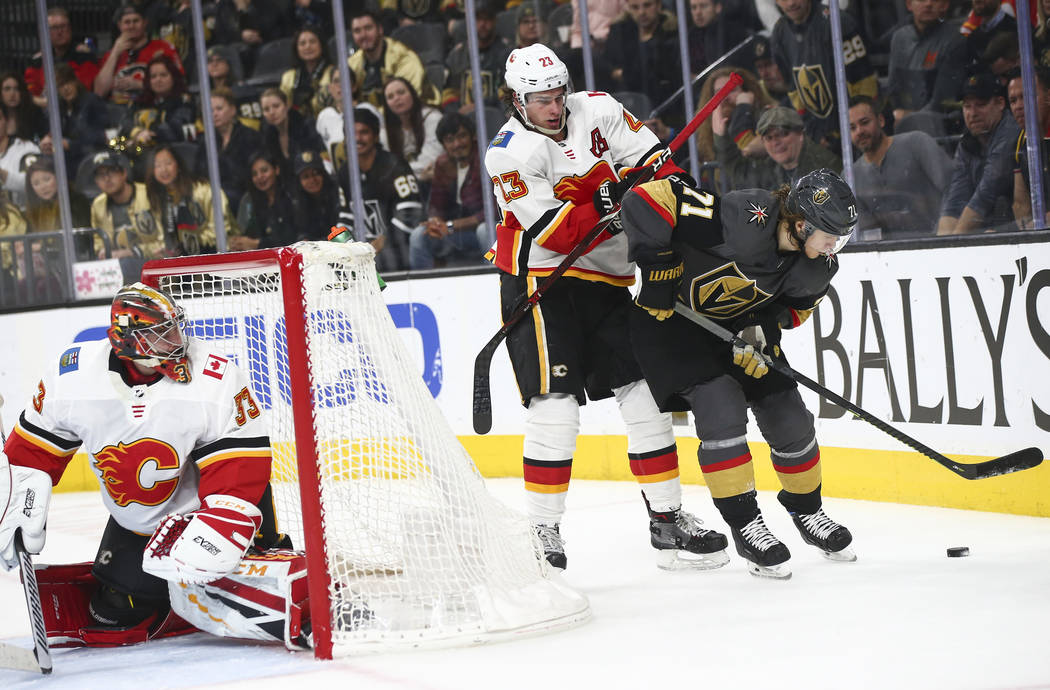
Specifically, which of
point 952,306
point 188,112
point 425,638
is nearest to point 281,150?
point 188,112

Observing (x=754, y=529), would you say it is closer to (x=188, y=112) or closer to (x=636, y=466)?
(x=636, y=466)

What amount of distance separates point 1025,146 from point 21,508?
113 inches

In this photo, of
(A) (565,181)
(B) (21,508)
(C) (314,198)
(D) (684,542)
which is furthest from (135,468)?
(C) (314,198)

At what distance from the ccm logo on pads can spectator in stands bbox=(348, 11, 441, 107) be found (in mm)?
3329

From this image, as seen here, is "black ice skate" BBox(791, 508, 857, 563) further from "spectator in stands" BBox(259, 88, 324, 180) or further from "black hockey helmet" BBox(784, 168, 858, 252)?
"spectator in stands" BBox(259, 88, 324, 180)

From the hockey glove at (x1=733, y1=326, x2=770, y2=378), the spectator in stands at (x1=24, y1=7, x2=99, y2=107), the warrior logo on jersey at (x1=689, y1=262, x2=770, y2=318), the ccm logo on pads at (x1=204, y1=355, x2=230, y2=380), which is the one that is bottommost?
the hockey glove at (x1=733, y1=326, x2=770, y2=378)

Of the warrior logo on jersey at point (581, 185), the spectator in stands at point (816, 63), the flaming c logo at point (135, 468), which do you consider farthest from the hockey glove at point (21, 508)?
the spectator in stands at point (816, 63)

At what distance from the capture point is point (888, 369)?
3.91 m

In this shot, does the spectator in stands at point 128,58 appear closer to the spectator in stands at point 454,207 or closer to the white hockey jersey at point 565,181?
the spectator in stands at point 454,207

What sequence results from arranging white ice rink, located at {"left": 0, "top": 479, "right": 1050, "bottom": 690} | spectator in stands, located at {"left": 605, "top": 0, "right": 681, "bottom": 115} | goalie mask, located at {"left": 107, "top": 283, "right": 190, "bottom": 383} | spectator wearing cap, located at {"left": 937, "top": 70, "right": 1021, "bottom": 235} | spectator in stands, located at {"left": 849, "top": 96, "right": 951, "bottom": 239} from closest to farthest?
white ice rink, located at {"left": 0, "top": 479, "right": 1050, "bottom": 690}
goalie mask, located at {"left": 107, "top": 283, "right": 190, "bottom": 383}
spectator wearing cap, located at {"left": 937, "top": 70, "right": 1021, "bottom": 235}
spectator in stands, located at {"left": 849, "top": 96, "right": 951, "bottom": 239}
spectator in stands, located at {"left": 605, "top": 0, "right": 681, "bottom": 115}

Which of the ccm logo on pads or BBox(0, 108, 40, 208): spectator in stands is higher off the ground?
BBox(0, 108, 40, 208): spectator in stands

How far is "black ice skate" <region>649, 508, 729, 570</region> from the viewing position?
3234 millimetres

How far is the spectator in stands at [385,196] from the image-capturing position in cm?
588

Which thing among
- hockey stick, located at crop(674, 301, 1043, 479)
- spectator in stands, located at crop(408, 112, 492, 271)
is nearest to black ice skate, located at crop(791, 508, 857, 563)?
hockey stick, located at crop(674, 301, 1043, 479)
